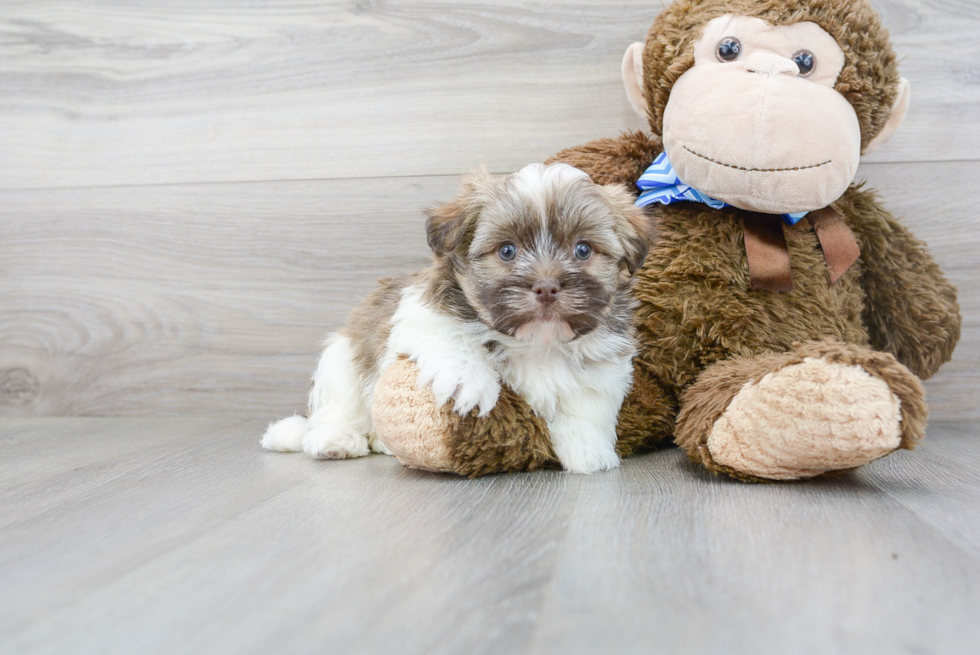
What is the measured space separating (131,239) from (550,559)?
185cm

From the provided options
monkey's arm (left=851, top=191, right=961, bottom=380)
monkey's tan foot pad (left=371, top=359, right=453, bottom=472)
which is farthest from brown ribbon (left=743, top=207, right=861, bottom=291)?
monkey's tan foot pad (left=371, top=359, right=453, bottom=472)

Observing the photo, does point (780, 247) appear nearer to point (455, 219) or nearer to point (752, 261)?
point (752, 261)

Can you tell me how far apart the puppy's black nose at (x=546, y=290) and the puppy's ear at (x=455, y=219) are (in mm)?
216

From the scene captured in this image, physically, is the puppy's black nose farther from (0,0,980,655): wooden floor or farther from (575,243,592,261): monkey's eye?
(0,0,980,655): wooden floor

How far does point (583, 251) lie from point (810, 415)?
0.50 m

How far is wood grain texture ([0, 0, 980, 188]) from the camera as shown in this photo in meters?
2.02

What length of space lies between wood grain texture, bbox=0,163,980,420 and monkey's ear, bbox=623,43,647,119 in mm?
613

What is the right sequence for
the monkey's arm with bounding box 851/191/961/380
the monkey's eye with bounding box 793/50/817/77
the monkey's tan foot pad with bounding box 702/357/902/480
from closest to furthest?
1. the monkey's tan foot pad with bounding box 702/357/902/480
2. the monkey's eye with bounding box 793/50/817/77
3. the monkey's arm with bounding box 851/191/961/380

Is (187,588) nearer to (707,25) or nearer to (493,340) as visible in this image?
(493,340)

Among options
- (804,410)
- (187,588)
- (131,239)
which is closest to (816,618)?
(804,410)

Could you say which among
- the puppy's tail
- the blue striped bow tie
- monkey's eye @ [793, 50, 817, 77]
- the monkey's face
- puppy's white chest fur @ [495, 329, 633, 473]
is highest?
monkey's eye @ [793, 50, 817, 77]

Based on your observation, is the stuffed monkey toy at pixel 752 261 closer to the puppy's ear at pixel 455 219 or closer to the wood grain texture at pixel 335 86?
the puppy's ear at pixel 455 219

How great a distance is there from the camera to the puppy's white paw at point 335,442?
172 cm

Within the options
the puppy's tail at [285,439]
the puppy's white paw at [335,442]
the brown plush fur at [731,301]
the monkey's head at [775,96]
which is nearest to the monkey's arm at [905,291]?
the brown plush fur at [731,301]
